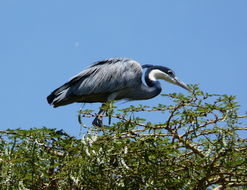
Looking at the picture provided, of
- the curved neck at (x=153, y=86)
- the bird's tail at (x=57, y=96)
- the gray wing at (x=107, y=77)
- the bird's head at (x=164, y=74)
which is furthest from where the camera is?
the bird's head at (x=164, y=74)

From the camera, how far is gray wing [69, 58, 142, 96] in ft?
20.6

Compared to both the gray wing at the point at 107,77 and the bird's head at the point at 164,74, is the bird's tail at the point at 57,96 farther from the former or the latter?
the bird's head at the point at 164,74

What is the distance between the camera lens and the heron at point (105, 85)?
6.22 m

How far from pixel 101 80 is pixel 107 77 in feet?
0.28

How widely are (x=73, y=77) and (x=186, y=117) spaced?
264 cm

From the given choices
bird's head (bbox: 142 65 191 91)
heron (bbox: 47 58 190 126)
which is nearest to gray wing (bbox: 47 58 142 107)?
heron (bbox: 47 58 190 126)

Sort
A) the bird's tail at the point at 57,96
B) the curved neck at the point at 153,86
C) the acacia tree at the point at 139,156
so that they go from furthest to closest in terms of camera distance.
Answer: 1. the curved neck at the point at 153,86
2. the bird's tail at the point at 57,96
3. the acacia tree at the point at 139,156

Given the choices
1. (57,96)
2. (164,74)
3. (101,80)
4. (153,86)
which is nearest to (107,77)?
(101,80)

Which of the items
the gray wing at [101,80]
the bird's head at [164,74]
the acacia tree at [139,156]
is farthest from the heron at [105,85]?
the acacia tree at [139,156]

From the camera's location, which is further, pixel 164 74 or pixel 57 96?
pixel 164 74

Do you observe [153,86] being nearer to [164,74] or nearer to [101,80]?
[164,74]

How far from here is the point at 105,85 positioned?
6.34 meters

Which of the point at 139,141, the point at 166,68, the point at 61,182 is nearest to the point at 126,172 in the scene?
the point at 139,141

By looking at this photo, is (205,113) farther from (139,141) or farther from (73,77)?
(73,77)
